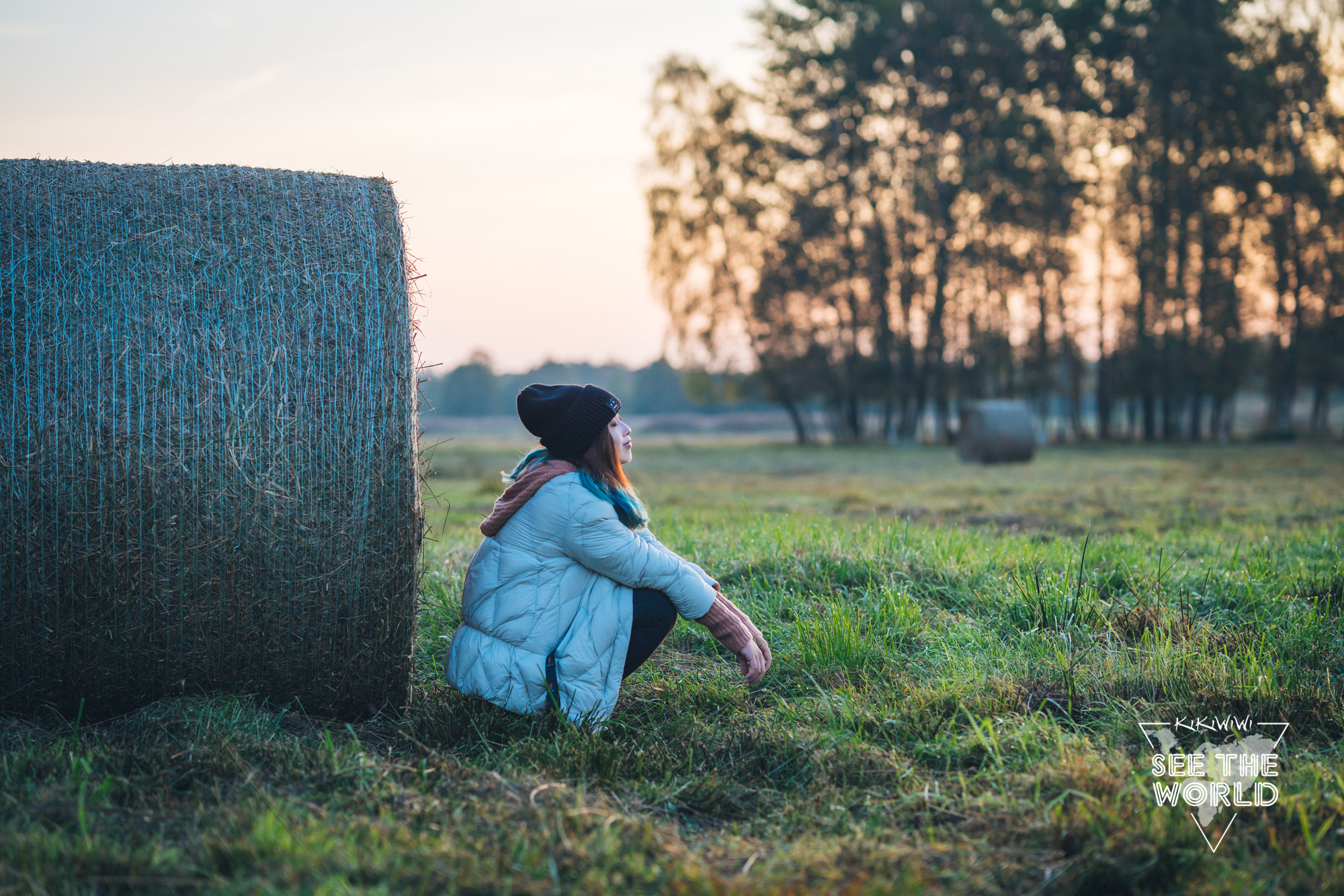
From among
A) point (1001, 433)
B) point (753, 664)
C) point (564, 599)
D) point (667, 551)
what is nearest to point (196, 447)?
point (564, 599)

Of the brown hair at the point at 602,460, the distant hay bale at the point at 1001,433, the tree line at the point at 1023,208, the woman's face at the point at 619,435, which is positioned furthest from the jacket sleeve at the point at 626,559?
the tree line at the point at 1023,208

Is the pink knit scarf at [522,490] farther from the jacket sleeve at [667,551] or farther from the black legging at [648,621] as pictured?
the black legging at [648,621]

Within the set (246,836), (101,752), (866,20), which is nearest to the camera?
(246,836)

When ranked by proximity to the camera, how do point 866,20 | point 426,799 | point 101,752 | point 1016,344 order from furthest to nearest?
point 1016,344, point 866,20, point 101,752, point 426,799

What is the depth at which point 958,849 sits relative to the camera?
234 cm

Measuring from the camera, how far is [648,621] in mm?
3428

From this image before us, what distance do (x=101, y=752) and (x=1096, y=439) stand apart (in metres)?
33.9

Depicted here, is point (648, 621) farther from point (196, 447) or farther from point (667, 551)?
point (196, 447)

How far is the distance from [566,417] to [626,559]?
592 millimetres

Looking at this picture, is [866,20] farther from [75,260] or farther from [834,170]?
[75,260]

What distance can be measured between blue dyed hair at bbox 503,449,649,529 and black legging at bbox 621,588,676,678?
278mm

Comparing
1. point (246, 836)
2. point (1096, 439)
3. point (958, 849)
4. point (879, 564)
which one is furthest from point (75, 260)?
point (1096, 439)

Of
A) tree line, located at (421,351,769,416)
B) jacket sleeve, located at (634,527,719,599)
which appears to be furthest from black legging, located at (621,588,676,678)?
tree line, located at (421,351,769,416)

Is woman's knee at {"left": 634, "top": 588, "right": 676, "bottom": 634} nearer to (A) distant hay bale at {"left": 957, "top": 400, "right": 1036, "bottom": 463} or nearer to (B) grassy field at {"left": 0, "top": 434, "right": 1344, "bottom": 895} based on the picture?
(B) grassy field at {"left": 0, "top": 434, "right": 1344, "bottom": 895}
